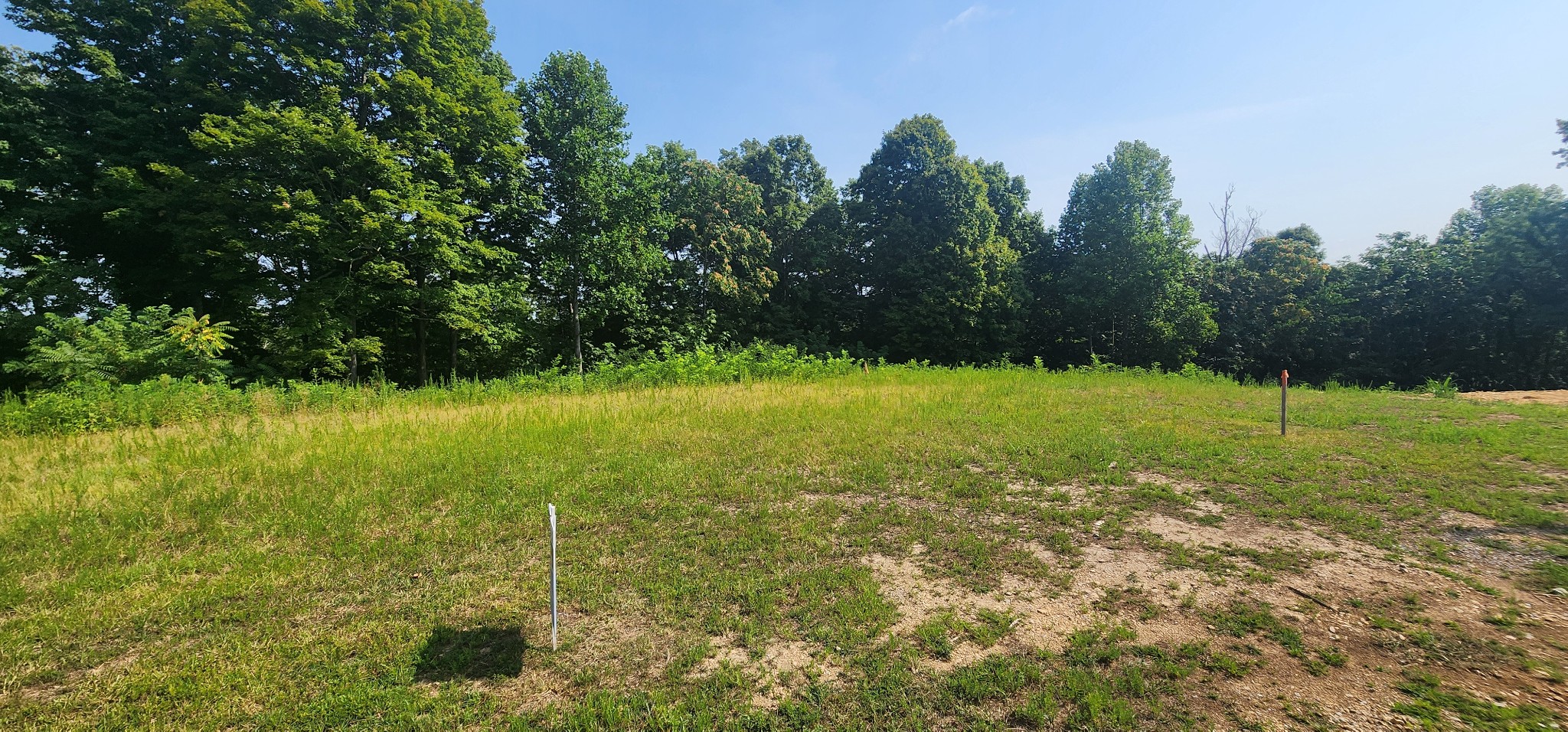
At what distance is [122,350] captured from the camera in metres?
11.0

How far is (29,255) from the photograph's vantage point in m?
14.7

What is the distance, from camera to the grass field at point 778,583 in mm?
2900

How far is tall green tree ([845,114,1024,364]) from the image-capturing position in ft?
85.1

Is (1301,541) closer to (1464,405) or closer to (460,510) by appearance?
(460,510)

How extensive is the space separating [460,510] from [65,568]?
2.53 meters

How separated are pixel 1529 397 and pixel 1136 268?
1344cm

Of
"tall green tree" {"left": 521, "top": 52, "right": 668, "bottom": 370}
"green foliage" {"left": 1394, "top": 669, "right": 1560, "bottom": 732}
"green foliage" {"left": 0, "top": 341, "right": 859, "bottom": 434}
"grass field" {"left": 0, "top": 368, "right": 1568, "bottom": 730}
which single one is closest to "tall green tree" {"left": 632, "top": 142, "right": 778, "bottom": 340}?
"tall green tree" {"left": 521, "top": 52, "right": 668, "bottom": 370}

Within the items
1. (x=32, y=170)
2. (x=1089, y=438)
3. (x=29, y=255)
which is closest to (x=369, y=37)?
(x=32, y=170)

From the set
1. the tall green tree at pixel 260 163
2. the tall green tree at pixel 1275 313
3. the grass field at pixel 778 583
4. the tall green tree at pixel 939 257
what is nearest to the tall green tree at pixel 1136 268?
the tall green tree at pixel 1275 313

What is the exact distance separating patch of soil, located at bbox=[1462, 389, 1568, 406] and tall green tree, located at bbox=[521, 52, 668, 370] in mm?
23919

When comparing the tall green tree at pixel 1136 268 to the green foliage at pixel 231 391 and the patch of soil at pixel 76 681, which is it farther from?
the patch of soil at pixel 76 681

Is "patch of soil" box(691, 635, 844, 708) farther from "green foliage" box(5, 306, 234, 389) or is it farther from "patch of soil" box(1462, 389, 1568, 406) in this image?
"patch of soil" box(1462, 389, 1568, 406)

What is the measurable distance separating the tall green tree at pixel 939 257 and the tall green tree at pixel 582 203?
1162cm

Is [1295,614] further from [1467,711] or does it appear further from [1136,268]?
[1136,268]
